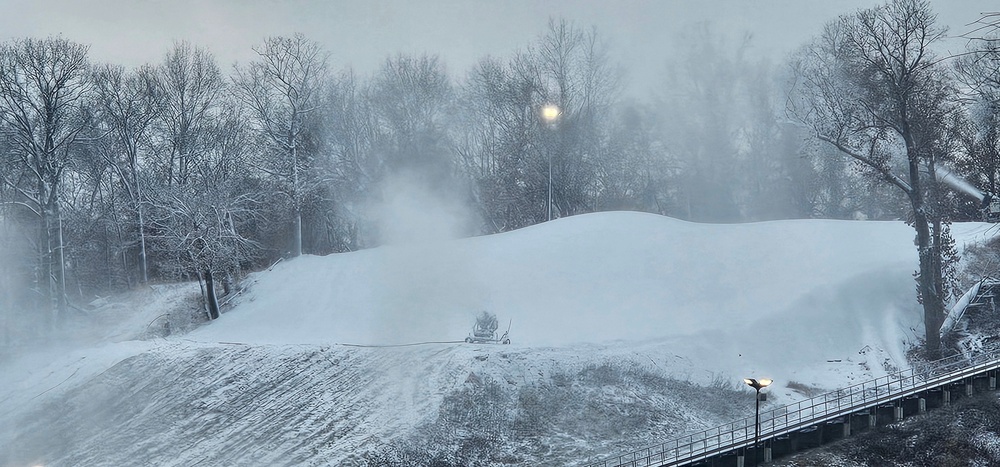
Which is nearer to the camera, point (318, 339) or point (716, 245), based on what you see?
point (318, 339)

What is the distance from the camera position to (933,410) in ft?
80.6

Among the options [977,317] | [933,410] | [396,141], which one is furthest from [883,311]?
[396,141]

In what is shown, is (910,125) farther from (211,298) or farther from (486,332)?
(211,298)

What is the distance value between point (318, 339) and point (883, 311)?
23.0 m

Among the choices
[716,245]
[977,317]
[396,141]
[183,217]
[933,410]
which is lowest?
[933,410]

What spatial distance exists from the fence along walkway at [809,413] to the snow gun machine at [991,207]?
332 inches

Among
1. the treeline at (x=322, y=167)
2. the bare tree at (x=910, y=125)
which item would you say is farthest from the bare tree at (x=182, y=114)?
the bare tree at (x=910, y=125)

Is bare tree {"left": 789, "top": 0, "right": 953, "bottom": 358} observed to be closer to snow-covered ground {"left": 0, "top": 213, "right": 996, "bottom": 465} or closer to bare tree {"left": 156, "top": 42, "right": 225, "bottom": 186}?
snow-covered ground {"left": 0, "top": 213, "right": 996, "bottom": 465}

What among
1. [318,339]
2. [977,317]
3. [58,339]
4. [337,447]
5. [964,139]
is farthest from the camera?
[58,339]

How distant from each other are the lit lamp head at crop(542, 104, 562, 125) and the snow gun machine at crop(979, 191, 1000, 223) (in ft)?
93.2

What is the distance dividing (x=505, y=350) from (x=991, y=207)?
76.0ft

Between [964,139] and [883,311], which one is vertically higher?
[964,139]

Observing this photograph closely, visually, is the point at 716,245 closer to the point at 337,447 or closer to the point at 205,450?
the point at 337,447

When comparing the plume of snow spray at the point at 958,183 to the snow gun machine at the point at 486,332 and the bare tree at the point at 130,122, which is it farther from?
the bare tree at the point at 130,122
